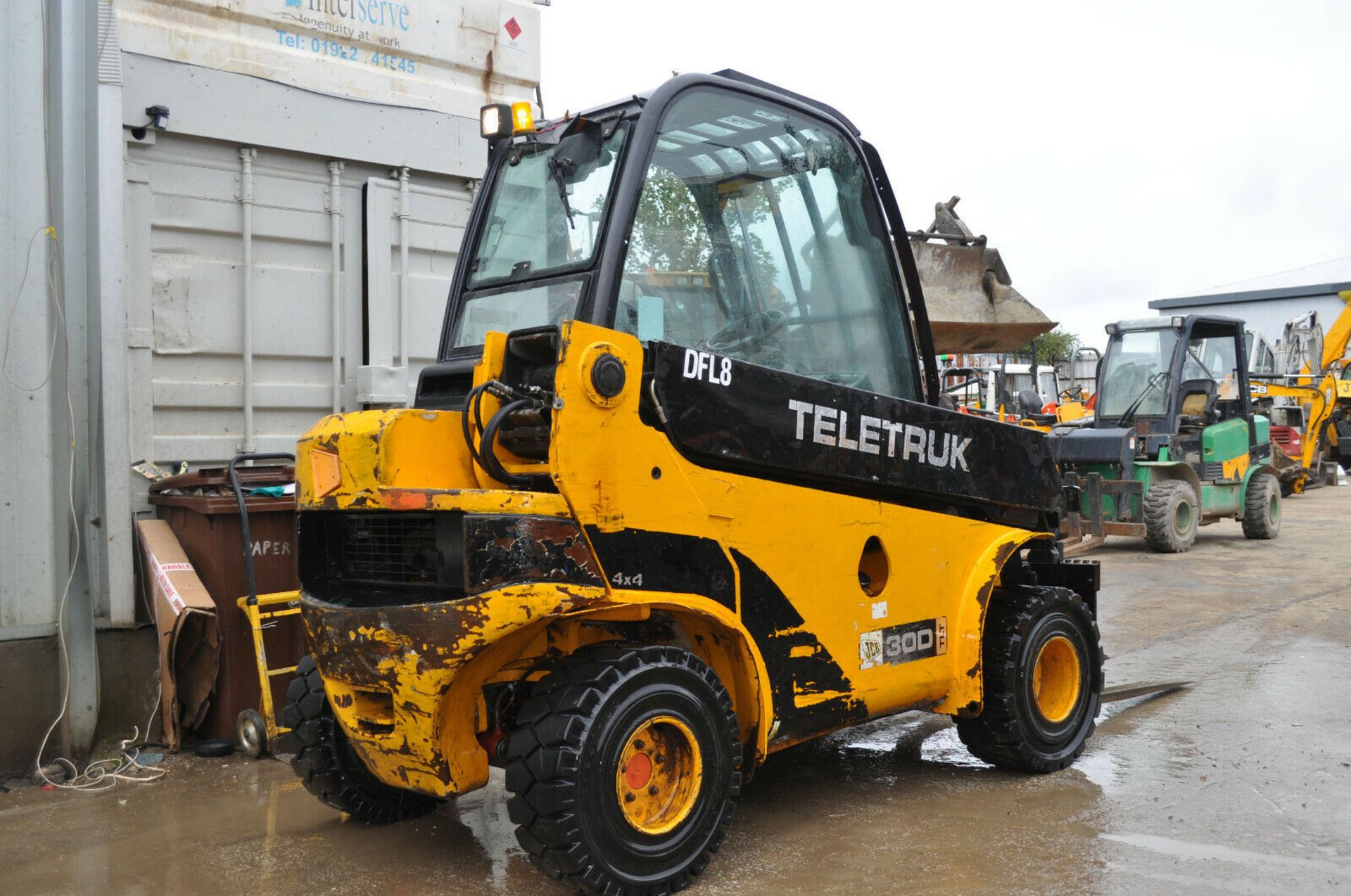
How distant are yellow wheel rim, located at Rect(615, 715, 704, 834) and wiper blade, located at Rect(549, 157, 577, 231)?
5.33ft

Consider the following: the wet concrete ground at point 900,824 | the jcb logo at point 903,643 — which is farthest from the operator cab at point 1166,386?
the jcb logo at point 903,643

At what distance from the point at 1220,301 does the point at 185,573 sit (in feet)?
166

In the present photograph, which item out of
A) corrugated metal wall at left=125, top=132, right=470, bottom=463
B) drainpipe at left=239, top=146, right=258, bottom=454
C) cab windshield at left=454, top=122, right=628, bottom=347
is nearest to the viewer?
cab windshield at left=454, top=122, right=628, bottom=347

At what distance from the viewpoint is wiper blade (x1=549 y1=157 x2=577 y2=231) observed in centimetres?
394

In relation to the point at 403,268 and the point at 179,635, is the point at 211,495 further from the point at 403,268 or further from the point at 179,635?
the point at 403,268

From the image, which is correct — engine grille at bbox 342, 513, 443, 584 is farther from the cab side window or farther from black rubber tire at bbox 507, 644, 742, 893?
the cab side window

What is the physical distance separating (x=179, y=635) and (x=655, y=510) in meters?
2.90

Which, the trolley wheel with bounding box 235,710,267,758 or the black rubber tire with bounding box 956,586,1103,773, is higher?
the black rubber tire with bounding box 956,586,1103,773

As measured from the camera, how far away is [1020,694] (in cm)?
472

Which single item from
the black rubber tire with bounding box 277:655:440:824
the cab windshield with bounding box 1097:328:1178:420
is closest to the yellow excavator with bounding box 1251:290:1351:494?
the cab windshield with bounding box 1097:328:1178:420

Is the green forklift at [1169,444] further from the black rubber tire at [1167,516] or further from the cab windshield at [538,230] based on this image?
the cab windshield at [538,230]

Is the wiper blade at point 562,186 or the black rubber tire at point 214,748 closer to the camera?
the wiper blade at point 562,186

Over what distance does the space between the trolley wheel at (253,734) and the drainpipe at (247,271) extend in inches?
55.8

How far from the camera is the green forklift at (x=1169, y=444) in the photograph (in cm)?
1229
